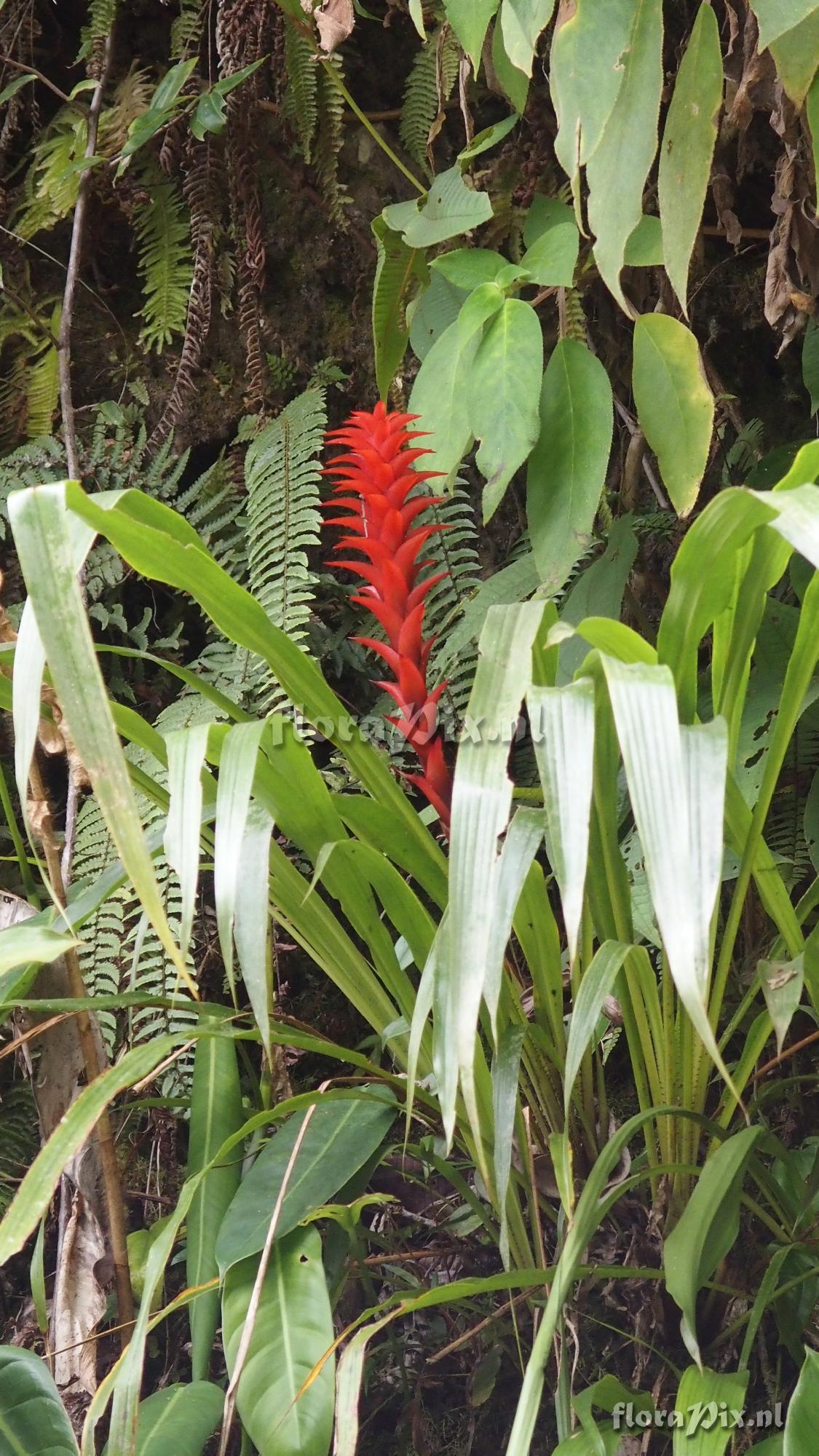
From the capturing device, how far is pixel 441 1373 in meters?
1.09

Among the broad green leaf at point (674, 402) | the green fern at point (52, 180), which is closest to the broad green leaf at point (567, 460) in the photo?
the broad green leaf at point (674, 402)

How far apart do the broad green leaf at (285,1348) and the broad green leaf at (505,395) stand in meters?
0.62

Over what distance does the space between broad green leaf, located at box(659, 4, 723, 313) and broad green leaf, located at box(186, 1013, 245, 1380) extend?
72 cm

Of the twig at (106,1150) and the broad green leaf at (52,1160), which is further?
the twig at (106,1150)

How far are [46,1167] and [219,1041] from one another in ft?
0.87

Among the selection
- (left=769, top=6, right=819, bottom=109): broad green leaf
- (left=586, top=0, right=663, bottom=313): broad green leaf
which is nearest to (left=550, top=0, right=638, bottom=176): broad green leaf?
(left=586, top=0, right=663, bottom=313): broad green leaf

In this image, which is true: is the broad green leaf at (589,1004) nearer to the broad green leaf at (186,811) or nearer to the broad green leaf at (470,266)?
the broad green leaf at (186,811)

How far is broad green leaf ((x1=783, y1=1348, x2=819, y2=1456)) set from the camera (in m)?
0.66

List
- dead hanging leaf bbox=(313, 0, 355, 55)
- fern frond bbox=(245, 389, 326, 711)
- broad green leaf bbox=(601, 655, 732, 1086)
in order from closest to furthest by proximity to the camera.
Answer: broad green leaf bbox=(601, 655, 732, 1086) < dead hanging leaf bbox=(313, 0, 355, 55) < fern frond bbox=(245, 389, 326, 711)

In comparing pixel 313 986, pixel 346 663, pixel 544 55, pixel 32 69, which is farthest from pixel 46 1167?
pixel 32 69

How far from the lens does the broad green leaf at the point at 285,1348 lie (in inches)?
26.7

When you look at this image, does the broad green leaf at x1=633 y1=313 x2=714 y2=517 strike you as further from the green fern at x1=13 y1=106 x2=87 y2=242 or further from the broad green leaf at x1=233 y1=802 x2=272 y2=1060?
the green fern at x1=13 y1=106 x2=87 y2=242

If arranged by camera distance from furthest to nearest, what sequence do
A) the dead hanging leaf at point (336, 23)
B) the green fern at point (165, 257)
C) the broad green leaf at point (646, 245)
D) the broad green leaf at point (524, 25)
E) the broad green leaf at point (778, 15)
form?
the green fern at point (165, 257), the dead hanging leaf at point (336, 23), the broad green leaf at point (646, 245), the broad green leaf at point (524, 25), the broad green leaf at point (778, 15)

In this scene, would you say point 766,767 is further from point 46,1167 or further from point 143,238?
point 143,238
